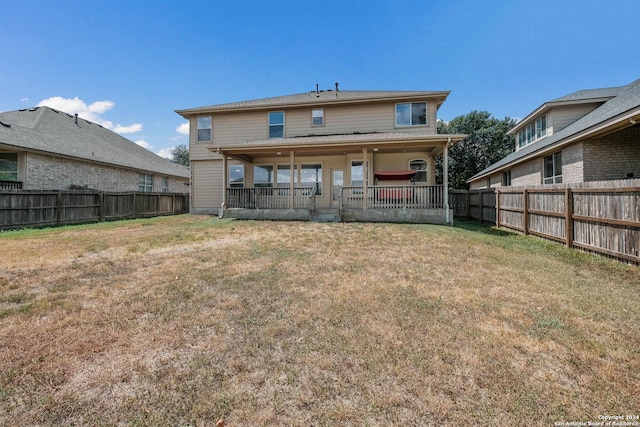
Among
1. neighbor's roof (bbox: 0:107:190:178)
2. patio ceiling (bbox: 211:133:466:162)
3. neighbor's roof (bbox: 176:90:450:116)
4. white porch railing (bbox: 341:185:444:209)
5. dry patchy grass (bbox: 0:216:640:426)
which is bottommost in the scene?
dry patchy grass (bbox: 0:216:640:426)

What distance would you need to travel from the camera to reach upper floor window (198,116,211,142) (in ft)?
51.3

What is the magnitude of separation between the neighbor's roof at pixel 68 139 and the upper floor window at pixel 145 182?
0.71 metres

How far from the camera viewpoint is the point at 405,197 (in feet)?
36.9

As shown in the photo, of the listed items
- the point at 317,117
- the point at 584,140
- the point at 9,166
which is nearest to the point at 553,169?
the point at 584,140

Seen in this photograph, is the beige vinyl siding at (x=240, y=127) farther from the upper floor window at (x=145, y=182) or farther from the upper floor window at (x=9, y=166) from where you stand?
the upper floor window at (x=9, y=166)

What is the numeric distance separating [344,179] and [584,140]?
912cm

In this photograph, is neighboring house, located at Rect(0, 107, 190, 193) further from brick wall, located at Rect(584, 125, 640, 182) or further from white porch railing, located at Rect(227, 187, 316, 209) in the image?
brick wall, located at Rect(584, 125, 640, 182)

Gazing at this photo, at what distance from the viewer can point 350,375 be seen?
208 cm

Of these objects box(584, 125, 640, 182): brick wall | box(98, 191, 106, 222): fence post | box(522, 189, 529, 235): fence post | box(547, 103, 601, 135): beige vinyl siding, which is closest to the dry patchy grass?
box(522, 189, 529, 235): fence post

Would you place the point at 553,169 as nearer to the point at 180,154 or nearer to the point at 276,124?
the point at 276,124

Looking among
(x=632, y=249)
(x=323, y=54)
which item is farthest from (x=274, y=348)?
(x=323, y=54)

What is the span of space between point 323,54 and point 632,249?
17.7 m

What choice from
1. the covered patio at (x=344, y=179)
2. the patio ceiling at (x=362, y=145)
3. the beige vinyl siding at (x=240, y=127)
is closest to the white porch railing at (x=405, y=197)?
the covered patio at (x=344, y=179)

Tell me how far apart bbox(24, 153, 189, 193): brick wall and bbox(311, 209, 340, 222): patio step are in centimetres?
1313
